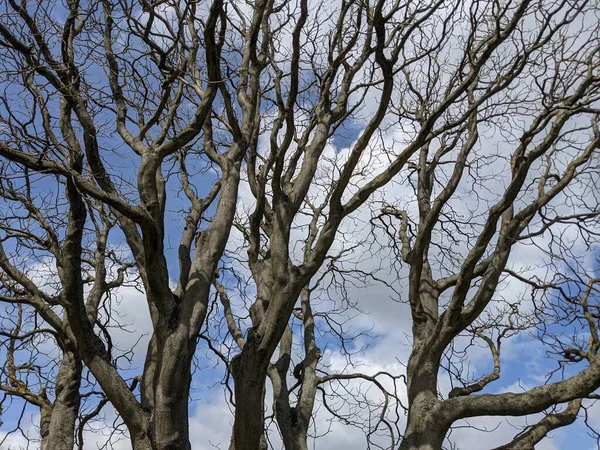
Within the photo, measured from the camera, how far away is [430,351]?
5426 mm

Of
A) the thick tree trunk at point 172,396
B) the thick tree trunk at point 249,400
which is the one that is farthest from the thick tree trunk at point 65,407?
the thick tree trunk at point 249,400

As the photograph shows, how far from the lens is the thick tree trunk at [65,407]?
6.65 m

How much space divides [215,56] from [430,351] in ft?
10.3

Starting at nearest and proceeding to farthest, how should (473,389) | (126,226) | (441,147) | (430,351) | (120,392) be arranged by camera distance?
(120,392) → (126,226) → (430,351) → (473,389) → (441,147)

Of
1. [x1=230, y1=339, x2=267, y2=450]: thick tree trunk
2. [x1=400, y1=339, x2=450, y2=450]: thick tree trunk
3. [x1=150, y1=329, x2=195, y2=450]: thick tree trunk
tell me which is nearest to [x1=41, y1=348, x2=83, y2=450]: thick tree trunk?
[x1=150, y1=329, x2=195, y2=450]: thick tree trunk

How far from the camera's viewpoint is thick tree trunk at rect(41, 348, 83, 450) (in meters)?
6.65

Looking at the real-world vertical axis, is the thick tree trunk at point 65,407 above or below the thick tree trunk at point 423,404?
above

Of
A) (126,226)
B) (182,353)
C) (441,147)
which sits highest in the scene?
(441,147)

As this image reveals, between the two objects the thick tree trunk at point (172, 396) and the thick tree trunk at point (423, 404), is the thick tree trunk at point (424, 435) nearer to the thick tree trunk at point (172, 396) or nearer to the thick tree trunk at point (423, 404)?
the thick tree trunk at point (423, 404)

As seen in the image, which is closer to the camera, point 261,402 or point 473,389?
point 261,402

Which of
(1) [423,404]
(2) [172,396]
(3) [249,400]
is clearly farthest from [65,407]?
(1) [423,404]

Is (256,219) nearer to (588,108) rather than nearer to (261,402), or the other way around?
(261,402)

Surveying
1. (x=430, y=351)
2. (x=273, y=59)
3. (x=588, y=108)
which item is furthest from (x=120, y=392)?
(x=588, y=108)

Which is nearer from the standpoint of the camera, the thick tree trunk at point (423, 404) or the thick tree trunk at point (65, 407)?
the thick tree trunk at point (423, 404)
